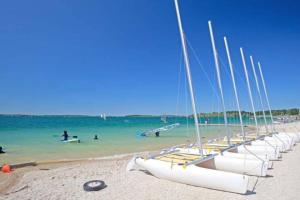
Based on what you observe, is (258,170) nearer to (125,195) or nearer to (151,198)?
(151,198)

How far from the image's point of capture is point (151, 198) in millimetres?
6656

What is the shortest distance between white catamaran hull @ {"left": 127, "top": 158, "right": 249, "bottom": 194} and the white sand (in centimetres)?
18

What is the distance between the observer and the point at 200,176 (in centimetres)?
697

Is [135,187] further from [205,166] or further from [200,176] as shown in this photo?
[205,166]

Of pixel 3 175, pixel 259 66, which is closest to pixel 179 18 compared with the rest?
pixel 3 175

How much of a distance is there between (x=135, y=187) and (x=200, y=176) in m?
2.14

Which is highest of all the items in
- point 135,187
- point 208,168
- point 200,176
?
point 200,176

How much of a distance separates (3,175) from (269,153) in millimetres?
12178

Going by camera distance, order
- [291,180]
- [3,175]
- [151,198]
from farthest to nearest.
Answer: [3,175]
[291,180]
[151,198]

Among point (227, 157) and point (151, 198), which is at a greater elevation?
point (227, 157)

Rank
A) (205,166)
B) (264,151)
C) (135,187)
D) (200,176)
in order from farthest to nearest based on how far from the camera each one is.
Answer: (264,151)
(205,166)
(135,187)
(200,176)

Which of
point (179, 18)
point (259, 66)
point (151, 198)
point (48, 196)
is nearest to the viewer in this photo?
point (151, 198)

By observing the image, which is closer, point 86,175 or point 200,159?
point 200,159

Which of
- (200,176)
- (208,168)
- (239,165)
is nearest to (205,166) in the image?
(208,168)
